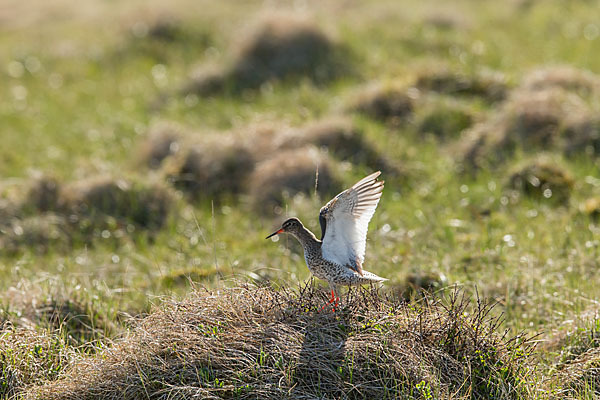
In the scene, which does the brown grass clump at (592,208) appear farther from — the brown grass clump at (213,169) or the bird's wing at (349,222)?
the brown grass clump at (213,169)

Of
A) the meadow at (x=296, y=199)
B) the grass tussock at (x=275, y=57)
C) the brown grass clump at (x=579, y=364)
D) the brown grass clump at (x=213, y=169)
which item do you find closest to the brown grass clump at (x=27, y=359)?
the meadow at (x=296, y=199)

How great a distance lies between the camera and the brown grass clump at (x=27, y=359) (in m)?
5.81

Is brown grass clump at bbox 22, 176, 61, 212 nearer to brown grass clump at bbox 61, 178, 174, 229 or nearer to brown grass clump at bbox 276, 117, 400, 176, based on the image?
brown grass clump at bbox 61, 178, 174, 229

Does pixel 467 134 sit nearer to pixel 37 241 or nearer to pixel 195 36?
pixel 37 241

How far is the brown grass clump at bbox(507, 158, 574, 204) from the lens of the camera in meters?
Answer: 9.70

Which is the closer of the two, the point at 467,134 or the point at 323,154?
the point at 323,154

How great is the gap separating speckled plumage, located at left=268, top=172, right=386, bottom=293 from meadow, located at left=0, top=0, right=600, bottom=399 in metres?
0.19

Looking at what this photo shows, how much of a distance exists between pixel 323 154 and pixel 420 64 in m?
4.41

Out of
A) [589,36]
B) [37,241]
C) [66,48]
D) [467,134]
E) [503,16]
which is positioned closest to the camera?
[37,241]

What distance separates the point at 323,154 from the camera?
440 inches

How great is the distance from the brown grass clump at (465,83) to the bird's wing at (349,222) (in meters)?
8.39

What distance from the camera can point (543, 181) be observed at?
389 inches

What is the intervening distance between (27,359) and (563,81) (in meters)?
9.75

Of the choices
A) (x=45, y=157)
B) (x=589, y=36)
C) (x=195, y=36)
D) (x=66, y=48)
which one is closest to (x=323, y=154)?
(x=45, y=157)
